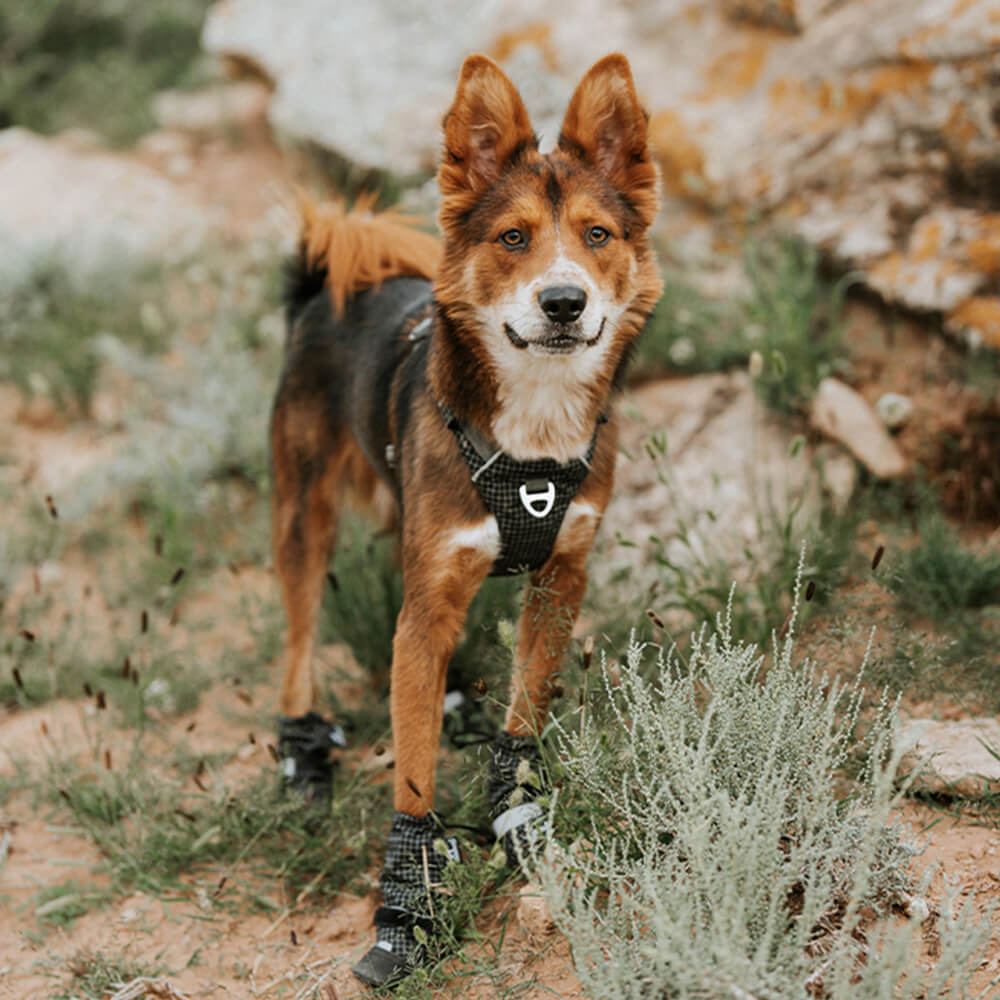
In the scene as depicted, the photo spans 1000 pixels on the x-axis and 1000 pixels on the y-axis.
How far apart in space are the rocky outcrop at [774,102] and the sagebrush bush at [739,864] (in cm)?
259

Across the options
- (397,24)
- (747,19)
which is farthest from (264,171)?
(747,19)

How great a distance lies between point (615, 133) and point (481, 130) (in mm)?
405

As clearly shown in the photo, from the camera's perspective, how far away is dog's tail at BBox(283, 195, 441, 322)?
3.74 m

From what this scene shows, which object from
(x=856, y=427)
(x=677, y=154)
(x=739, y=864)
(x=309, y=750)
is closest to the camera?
(x=739, y=864)

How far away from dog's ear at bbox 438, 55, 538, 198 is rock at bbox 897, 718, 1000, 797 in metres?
1.97

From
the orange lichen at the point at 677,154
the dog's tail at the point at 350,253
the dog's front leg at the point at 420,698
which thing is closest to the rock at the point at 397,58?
the orange lichen at the point at 677,154

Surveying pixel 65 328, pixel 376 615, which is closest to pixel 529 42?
pixel 65 328

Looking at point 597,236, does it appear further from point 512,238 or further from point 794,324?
point 794,324

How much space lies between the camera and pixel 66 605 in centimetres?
487

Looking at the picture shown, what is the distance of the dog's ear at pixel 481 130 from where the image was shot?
9.50ft

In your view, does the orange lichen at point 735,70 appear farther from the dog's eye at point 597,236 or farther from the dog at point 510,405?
the dog's eye at point 597,236

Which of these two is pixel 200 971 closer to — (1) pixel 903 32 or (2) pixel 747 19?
(1) pixel 903 32

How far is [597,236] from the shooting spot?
9.54 feet

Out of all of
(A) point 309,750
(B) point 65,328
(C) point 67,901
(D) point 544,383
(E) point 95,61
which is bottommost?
(C) point 67,901
